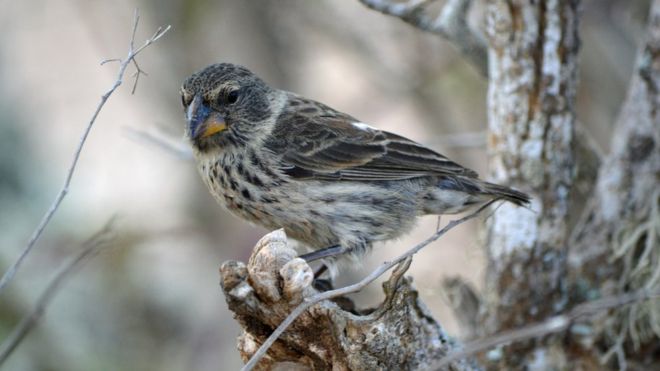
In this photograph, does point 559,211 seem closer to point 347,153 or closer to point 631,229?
point 631,229

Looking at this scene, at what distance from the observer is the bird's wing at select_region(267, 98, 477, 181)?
4246 mm

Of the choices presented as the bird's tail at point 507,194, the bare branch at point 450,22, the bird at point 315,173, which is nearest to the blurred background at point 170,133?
the bare branch at point 450,22

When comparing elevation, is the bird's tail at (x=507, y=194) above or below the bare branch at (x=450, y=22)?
below

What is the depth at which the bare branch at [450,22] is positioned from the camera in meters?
4.19

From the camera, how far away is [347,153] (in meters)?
4.35

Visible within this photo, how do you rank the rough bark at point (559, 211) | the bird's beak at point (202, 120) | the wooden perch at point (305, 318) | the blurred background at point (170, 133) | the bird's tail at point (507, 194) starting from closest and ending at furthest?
the wooden perch at point (305, 318) → the bird's tail at point (507, 194) → the rough bark at point (559, 211) → the bird's beak at point (202, 120) → the blurred background at point (170, 133)

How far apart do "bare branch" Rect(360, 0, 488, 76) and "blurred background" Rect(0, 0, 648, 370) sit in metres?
0.58

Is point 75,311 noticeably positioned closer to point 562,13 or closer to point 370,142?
point 370,142

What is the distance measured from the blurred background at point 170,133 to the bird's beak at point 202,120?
70 centimetres

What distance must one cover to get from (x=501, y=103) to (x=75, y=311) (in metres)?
3.19

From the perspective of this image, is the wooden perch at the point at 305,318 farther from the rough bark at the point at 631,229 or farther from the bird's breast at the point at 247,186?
the rough bark at the point at 631,229

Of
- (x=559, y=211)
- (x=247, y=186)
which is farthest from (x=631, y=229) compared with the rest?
(x=247, y=186)

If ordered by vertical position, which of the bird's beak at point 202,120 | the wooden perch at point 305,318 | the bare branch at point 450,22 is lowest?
the wooden perch at point 305,318

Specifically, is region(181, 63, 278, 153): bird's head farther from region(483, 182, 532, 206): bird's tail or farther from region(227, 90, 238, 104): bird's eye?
region(483, 182, 532, 206): bird's tail
